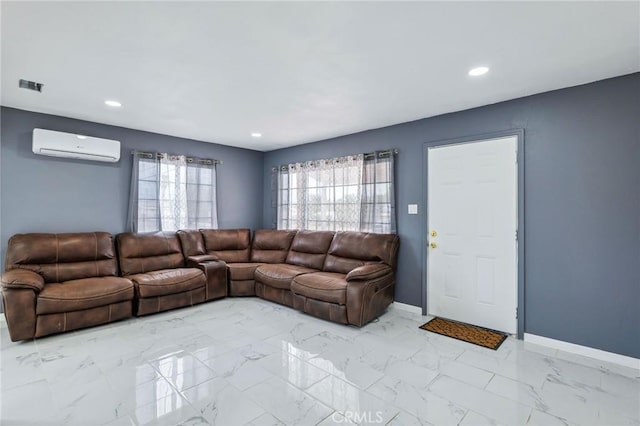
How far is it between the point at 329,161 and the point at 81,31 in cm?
336

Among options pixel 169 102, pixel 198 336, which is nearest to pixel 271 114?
pixel 169 102

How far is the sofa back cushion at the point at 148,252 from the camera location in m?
4.07

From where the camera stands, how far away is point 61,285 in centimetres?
328

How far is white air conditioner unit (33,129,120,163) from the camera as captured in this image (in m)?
3.55

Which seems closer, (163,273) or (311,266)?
(163,273)

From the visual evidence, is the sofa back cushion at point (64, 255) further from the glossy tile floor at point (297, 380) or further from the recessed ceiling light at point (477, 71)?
the recessed ceiling light at point (477, 71)

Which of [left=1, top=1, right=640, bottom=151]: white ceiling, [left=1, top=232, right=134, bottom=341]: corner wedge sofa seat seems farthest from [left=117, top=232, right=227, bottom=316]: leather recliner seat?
[left=1, top=1, right=640, bottom=151]: white ceiling

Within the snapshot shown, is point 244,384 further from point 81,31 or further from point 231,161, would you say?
point 231,161

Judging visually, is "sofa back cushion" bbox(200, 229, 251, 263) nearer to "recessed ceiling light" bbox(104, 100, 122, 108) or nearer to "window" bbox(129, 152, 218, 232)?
"window" bbox(129, 152, 218, 232)

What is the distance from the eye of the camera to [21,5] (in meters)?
1.79

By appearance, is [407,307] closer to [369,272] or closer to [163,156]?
[369,272]

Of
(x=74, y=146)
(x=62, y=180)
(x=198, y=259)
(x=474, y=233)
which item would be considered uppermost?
(x=74, y=146)

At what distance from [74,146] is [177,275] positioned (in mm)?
2005

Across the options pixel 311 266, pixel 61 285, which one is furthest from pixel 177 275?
pixel 311 266
